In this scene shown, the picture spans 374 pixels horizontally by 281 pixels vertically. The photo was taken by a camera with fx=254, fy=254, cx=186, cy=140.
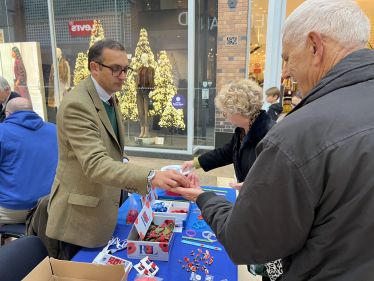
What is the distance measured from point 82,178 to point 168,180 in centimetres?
54

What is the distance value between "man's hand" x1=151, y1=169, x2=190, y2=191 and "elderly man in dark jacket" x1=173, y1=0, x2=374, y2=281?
21.2 inches

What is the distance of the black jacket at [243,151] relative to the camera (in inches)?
75.9

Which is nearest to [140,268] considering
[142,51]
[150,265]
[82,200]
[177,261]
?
[150,265]

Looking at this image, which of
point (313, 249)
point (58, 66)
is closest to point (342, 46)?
point (313, 249)

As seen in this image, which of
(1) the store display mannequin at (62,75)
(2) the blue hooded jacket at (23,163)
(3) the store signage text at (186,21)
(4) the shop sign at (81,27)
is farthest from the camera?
(1) the store display mannequin at (62,75)

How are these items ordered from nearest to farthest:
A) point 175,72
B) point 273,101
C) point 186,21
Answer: point 273,101 → point 186,21 → point 175,72

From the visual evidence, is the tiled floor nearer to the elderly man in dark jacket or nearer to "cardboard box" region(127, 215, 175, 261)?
"cardboard box" region(127, 215, 175, 261)

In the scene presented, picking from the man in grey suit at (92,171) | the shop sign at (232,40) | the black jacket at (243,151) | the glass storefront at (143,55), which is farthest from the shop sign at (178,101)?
the man in grey suit at (92,171)

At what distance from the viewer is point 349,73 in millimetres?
689

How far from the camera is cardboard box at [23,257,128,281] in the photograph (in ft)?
3.18

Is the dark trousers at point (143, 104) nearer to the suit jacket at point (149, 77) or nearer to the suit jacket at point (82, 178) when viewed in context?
the suit jacket at point (149, 77)

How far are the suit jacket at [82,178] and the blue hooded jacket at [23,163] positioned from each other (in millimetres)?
801

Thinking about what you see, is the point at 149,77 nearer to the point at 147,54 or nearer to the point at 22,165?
the point at 147,54

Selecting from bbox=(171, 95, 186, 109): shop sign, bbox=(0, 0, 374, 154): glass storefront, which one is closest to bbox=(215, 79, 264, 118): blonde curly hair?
bbox=(0, 0, 374, 154): glass storefront
